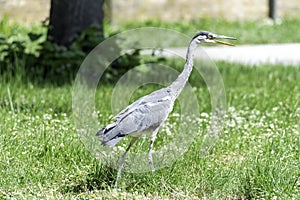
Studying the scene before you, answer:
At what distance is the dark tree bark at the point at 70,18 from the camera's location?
30.4 feet

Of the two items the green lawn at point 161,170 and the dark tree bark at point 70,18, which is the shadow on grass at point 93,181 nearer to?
the green lawn at point 161,170

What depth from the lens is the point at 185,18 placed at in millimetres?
16375

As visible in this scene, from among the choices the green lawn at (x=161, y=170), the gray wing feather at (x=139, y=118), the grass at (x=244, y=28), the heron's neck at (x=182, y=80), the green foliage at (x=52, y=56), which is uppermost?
the heron's neck at (x=182, y=80)

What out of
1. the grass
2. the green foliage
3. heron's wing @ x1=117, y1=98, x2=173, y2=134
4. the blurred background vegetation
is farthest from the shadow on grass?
the grass

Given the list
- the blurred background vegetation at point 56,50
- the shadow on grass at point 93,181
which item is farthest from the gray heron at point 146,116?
the blurred background vegetation at point 56,50

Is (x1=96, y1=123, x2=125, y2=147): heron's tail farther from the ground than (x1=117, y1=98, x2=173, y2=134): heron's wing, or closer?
closer

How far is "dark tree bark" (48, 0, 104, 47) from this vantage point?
927cm

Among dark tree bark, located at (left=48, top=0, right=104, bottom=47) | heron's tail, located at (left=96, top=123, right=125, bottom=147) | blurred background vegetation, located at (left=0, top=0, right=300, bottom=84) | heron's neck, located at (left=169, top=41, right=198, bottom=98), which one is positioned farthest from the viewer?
dark tree bark, located at (left=48, top=0, right=104, bottom=47)

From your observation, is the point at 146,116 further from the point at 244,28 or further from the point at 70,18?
the point at 244,28

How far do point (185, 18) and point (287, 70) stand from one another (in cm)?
645

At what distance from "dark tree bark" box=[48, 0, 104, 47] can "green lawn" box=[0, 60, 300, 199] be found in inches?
77.8

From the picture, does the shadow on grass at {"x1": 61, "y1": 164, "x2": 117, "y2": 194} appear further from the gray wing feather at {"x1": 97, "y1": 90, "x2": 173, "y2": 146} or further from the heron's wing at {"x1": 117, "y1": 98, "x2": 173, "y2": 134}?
the heron's wing at {"x1": 117, "y1": 98, "x2": 173, "y2": 134}

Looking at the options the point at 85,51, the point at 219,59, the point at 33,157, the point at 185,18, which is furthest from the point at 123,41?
the point at 185,18

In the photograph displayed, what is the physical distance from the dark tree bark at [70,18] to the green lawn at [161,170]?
198 centimetres
